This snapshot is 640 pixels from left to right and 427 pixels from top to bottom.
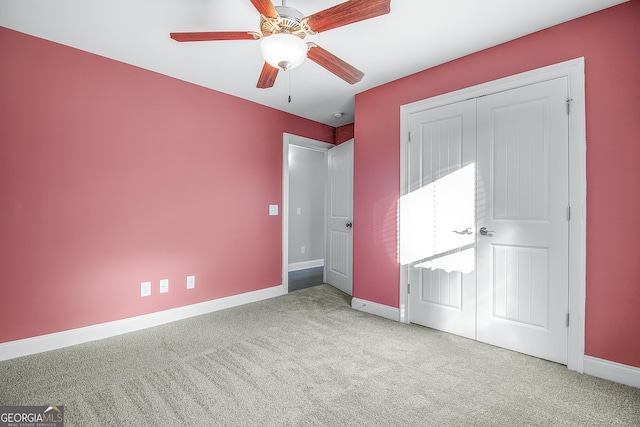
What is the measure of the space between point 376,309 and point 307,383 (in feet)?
5.03

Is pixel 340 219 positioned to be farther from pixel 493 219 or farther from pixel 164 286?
pixel 164 286

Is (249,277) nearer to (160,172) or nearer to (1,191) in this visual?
(160,172)

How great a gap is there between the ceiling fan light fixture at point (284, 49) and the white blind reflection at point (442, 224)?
1.81 m

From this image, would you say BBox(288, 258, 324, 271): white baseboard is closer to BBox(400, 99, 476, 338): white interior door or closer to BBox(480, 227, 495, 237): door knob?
BBox(400, 99, 476, 338): white interior door

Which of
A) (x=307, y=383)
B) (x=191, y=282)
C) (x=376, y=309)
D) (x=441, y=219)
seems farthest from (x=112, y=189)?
(x=441, y=219)

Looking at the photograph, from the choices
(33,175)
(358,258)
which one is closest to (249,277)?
(358,258)

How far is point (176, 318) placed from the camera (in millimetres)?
3135

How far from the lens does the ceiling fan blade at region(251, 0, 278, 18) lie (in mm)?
1444

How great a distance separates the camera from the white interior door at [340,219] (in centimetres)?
416

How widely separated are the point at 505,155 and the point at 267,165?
106 inches

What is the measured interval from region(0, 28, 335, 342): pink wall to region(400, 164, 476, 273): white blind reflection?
191 centimetres

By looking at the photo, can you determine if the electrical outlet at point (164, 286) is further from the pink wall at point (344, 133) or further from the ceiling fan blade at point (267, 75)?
the pink wall at point (344, 133)

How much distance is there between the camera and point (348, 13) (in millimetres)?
1523

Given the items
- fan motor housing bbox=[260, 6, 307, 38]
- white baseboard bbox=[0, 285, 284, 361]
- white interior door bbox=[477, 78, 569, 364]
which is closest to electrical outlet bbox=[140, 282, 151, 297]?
white baseboard bbox=[0, 285, 284, 361]
